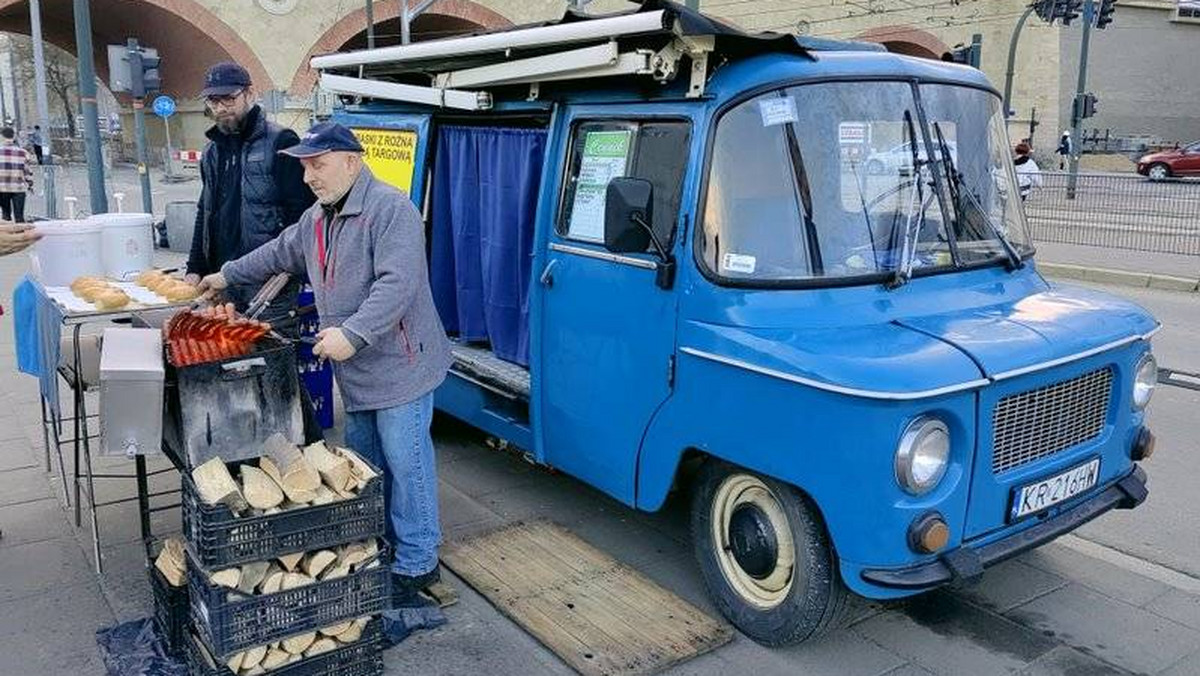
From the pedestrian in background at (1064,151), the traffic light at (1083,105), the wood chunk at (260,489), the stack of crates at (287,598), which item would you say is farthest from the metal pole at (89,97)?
the pedestrian in background at (1064,151)

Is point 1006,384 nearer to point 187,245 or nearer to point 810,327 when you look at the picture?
point 810,327

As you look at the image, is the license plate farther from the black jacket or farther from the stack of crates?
the black jacket

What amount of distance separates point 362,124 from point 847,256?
149 inches

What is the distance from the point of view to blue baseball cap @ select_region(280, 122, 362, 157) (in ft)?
12.3

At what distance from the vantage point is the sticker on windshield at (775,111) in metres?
3.86

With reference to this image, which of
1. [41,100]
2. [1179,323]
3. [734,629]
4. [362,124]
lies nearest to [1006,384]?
[734,629]

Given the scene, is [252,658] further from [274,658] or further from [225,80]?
[225,80]

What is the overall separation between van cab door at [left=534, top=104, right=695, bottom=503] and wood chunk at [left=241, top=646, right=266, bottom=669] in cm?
Answer: 163

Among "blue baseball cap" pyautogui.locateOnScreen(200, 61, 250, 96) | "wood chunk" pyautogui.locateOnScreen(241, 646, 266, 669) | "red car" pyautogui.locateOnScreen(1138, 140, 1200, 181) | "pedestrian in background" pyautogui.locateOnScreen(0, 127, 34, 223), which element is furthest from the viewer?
"red car" pyautogui.locateOnScreen(1138, 140, 1200, 181)

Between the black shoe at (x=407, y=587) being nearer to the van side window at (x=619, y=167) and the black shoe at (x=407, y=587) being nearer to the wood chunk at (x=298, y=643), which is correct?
the wood chunk at (x=298, y=643)

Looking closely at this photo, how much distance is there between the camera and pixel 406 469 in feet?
13.3

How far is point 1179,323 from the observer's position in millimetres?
10680

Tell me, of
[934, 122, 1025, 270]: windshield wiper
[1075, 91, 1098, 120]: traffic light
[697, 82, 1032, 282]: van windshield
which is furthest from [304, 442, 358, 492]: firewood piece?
[1075, 91, 1098, 120]: traffic light

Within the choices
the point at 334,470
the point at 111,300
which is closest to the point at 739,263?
the point at 334,470
